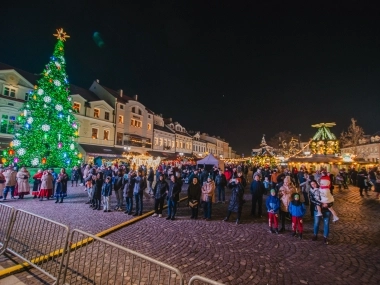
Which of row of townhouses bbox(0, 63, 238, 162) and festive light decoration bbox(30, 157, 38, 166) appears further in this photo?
row of townhouses bbox(0, 63, 238, 162)

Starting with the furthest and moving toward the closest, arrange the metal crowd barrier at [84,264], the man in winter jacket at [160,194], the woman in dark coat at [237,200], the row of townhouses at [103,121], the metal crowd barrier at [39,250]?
the row of townhouses at [103,121] < the man in winter jacket at [160,194] < the woman in dark coat at [237,200] < the metal crowd barrier at [39,250] < the metal crowd barrier at [84,264]

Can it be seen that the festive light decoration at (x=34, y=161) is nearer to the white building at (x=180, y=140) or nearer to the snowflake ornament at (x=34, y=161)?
the snowflake ornament at (x=34, y=161)

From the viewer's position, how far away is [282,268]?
483cm

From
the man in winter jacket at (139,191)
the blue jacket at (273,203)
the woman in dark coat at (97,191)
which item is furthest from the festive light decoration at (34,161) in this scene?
the blue jacket at (273,203)

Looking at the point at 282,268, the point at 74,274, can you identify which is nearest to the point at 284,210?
the point at 282,268

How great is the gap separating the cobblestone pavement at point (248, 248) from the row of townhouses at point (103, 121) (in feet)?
59.9

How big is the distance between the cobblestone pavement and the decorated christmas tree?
35.8ft

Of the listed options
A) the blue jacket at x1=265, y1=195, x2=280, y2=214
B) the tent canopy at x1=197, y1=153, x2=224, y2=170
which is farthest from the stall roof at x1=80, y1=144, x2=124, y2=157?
the blue jacket at x1=265, y1=195, x2=280, y2=214

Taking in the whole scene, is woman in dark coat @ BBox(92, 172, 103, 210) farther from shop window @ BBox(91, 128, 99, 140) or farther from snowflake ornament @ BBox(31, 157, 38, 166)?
shop window @ BBox(91, 128, 99, 140)

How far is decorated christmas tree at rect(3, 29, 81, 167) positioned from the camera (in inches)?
700

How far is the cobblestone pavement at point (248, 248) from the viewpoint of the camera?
180 inches

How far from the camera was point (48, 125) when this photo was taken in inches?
749

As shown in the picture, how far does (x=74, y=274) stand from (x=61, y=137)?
1862 centimetres

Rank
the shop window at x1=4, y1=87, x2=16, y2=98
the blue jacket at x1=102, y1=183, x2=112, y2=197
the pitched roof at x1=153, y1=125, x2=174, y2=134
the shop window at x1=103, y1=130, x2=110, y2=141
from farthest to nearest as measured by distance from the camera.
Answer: the pitched roof at x1=153, y1=125, x2=174, y2=134 < the shop window at x1=103, y1=130, x2=110, y2=141 < the shop window at x1=4, y1=87, x2=16, y2=98 < the blue jacket at x1=102, y1=183, x2=112, y2=197
